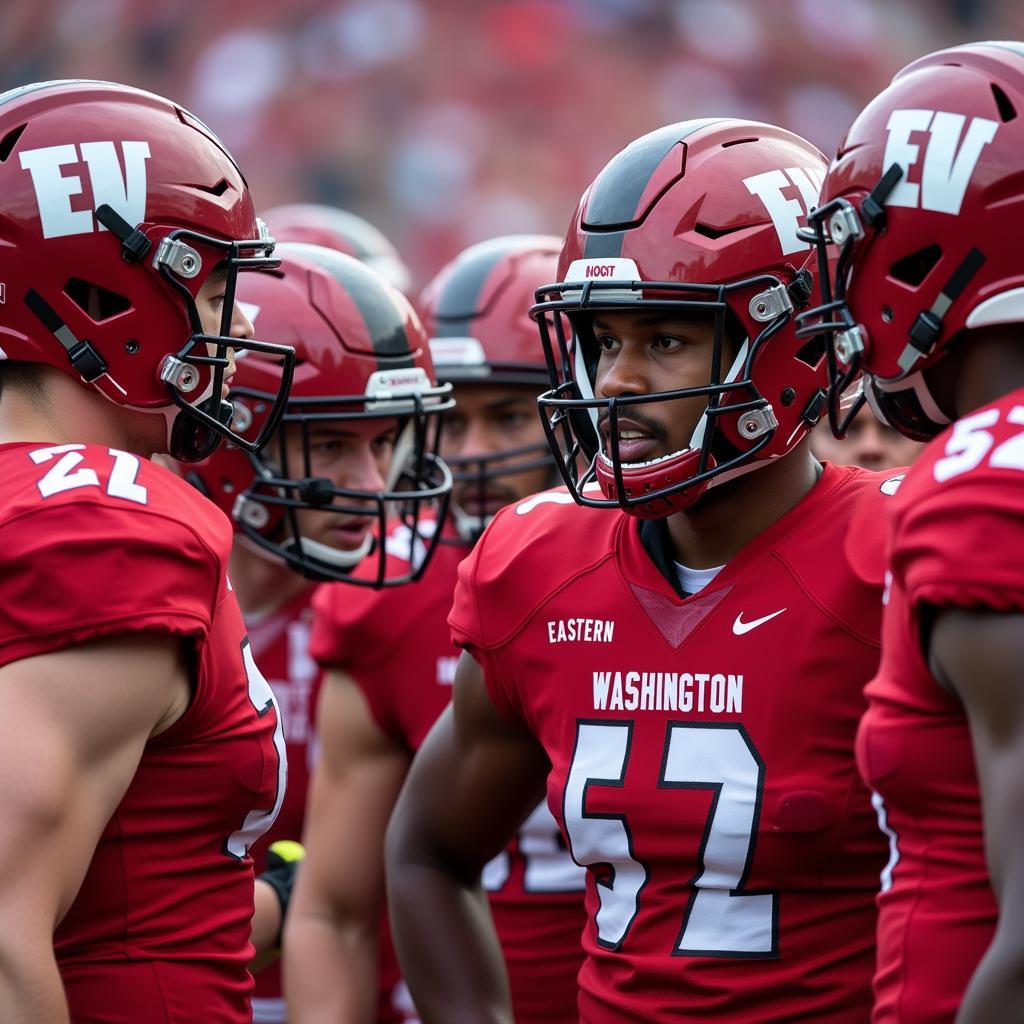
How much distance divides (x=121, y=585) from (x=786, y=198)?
3.95 feet

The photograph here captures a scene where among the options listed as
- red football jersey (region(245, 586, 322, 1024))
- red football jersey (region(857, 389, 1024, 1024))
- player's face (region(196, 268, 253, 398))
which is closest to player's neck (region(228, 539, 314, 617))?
red football jersey (region(245, 586, 322, 1024))

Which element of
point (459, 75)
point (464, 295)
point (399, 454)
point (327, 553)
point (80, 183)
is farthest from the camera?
point (459, 75)

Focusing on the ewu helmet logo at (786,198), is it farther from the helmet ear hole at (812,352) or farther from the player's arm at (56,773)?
the player's arm at (56,773)

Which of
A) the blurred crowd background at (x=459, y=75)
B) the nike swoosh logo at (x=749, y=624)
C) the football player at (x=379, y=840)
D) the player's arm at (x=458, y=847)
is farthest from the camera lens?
the blurred crowd background at (x=459, y=75)

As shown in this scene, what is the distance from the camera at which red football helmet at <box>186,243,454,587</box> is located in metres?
3.15

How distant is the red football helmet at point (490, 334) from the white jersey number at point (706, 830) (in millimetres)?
1351

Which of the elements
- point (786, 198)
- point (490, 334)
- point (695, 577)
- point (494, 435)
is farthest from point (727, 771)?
point (490, 334)

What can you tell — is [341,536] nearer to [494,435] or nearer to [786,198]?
[494,435]

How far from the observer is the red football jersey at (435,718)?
3168 millimetres

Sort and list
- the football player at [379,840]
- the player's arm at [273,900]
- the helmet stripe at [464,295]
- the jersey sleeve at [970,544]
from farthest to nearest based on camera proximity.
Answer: the helmet stripe at [464,295] → the football player at [379,840] → the player's arm at [273,900] → the jersey sleeve at [970,544]

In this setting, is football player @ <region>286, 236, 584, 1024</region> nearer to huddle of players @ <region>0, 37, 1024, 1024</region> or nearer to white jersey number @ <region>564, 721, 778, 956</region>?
huddle of players @ <region>0, 37, 1024, 1024</region>

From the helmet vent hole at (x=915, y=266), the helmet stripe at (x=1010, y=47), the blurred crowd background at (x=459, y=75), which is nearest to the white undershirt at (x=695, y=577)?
the helmet vent hole at (x=915, y=266)

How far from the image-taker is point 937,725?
1732mm

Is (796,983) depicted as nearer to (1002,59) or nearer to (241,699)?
(241,699)
